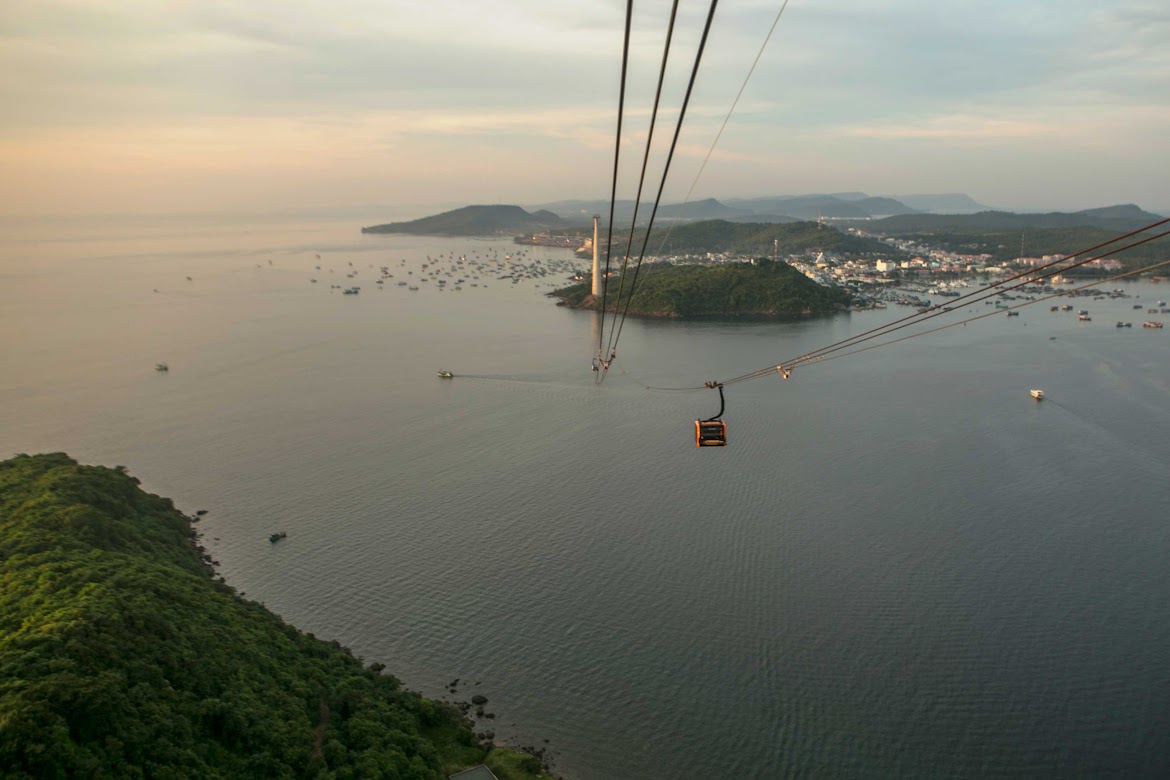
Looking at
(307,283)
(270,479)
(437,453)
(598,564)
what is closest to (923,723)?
(598,564)

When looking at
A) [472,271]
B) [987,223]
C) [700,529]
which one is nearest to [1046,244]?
[987,223]

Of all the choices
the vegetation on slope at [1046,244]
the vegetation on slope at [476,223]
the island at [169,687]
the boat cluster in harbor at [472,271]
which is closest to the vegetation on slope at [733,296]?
the boat cluster in harbor at [472,271]

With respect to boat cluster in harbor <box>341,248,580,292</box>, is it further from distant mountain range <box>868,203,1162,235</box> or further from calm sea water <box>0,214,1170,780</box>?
distant mountain range <box>868,203,1162,235</box>

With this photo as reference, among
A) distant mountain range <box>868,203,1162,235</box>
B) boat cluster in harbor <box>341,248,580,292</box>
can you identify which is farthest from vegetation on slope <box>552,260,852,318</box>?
distant mountain range <box>868,203,1162,235</box>

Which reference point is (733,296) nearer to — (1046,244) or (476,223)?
(1046,244)

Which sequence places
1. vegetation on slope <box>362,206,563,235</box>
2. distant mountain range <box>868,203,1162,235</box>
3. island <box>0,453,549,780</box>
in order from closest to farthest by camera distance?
island <box>0,453,549,780</box>, distant mountain range <box>868,203,1162,235</box>, vegetation on slope <box>362,206,563,235</box>
